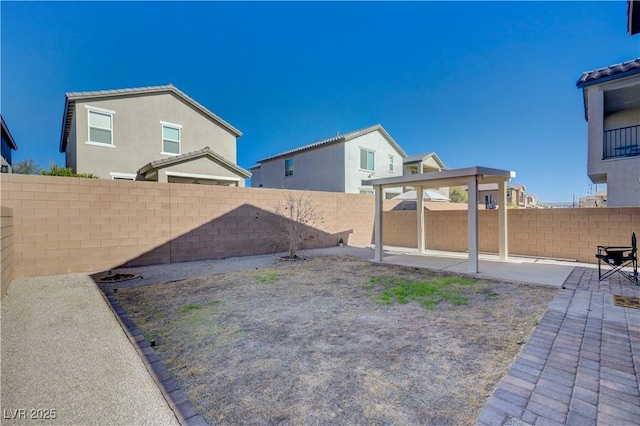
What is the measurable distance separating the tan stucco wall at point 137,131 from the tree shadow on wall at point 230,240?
798 cm

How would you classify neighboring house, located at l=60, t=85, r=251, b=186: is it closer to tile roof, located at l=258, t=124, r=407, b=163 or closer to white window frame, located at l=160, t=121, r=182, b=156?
white window frame, located at l=160, t=121, r=182, b=156

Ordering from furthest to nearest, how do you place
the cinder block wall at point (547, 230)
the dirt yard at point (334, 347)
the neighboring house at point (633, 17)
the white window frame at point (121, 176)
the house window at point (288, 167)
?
1. the house window at point (288, 167)
2. the white window frame at point (121, 176)
3. the cinder block wall at point (547, 230)
4. the neighboring house at point (633, 17)
5. the dirt yard at point (334, 347)

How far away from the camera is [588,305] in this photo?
16.0 feet

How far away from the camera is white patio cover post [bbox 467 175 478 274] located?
305 inches

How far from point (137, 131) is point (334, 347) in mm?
16215

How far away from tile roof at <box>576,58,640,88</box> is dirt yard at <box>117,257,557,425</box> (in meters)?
8.46

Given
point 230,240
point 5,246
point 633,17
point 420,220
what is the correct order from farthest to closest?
1. point 420,220
2. point 230,240
3. point 5,246
4. point 633,17

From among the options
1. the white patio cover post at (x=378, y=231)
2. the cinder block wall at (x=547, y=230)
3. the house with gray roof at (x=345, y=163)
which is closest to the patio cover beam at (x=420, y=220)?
the cinder block wall at (x=547, y=230)

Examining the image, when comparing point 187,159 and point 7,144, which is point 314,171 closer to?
point 187,159

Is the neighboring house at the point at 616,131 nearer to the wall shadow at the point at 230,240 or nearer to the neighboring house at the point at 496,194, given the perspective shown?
the wall shadow at the point at 230,240

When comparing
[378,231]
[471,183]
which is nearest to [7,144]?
[378,231]

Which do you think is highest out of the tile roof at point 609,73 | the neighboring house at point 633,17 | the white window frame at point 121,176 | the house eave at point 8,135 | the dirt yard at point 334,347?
the house eave at point 8,135

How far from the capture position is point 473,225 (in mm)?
7824

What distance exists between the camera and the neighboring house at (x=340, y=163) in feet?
66.3
